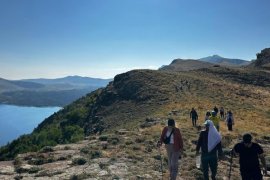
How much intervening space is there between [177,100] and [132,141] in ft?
101

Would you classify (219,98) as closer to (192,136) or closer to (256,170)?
(192,136)

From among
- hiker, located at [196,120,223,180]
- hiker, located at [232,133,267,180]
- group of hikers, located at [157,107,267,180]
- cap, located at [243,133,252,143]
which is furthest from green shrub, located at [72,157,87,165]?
cap, located at [243,133,252,143]

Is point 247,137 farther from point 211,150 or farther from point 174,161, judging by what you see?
point 174,161

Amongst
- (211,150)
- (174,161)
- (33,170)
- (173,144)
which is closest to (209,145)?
(211,150)

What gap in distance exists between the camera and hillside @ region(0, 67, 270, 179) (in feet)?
48.8

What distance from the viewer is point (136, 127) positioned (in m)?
32.9

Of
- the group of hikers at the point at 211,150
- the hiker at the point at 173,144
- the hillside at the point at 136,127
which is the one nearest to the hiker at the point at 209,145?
the group of hikers at the point at 211,150

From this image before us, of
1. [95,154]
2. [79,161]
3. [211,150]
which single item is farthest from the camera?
[95,154]

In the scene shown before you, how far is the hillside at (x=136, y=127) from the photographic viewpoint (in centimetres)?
1489

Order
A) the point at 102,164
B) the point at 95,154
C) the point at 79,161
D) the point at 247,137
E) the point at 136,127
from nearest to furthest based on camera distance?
the point at 247,137 < the point at 102,164 < the point at 79,161 < the point at 95,154 < the point at 136,127

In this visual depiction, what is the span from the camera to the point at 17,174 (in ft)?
46.4

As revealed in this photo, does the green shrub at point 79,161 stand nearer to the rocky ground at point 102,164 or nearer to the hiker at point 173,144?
the rocky ground at point 102,164

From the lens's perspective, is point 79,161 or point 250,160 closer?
point 250,160

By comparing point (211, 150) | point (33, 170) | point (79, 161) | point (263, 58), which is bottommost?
point (33, 170)
